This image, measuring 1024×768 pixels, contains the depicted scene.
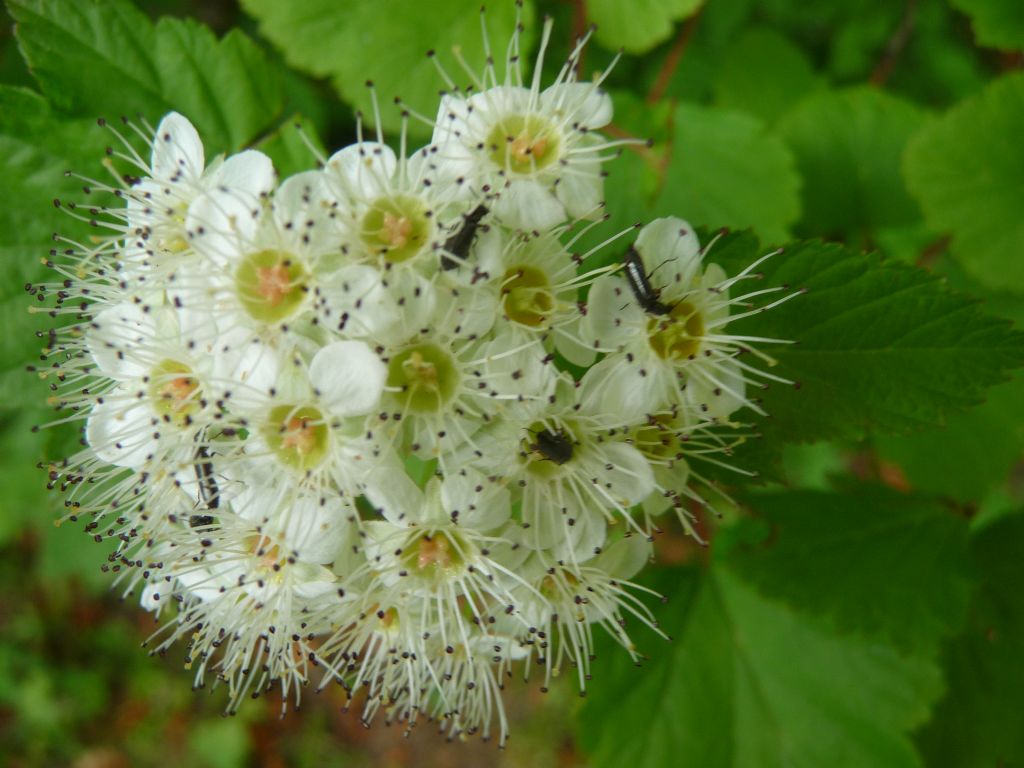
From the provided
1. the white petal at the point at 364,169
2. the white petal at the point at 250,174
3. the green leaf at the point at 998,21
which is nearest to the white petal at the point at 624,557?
the white petal at the point at 364,169

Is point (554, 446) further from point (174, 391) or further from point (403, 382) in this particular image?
point (174, 391)

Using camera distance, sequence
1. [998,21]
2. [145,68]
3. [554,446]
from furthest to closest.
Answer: [998,21] < [145,68] < [554,446]

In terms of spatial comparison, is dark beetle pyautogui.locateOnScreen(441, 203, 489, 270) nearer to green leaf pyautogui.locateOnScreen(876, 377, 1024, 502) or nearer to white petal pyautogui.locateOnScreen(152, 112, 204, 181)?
white petal pyautogui.locateOnScreen(152, 112, 204, 181)

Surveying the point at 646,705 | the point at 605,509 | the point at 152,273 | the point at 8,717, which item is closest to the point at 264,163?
the point at 152,273

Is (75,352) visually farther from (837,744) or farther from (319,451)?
(837,744)

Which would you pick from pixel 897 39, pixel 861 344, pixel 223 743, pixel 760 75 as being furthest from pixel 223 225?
pixel 223 743
